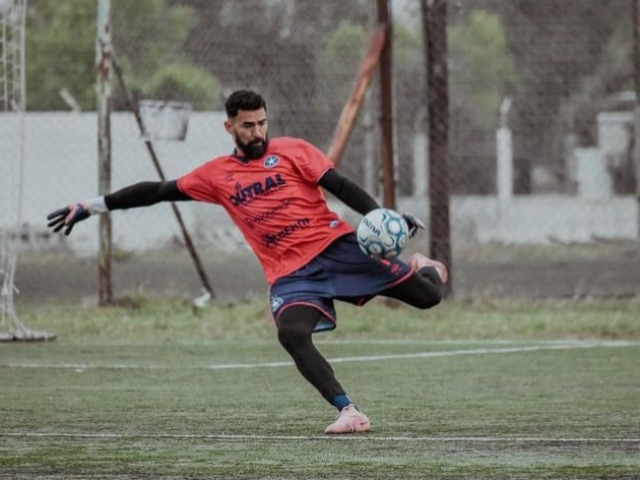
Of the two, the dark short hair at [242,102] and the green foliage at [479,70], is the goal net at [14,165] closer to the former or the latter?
the dark short hair at [242,102]

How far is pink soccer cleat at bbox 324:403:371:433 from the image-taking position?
26.3 feet

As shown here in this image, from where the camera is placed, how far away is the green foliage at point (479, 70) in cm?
3425

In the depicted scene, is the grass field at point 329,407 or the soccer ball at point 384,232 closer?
the grass field at point 329,407

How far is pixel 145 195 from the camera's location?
8.85m

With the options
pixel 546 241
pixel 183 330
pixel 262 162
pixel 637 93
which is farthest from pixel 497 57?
pixel 262 162

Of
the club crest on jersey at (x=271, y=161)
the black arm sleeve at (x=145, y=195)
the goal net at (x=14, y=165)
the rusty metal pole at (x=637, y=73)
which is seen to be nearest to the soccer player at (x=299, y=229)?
the club crest on jersey at (x=271, y=161)

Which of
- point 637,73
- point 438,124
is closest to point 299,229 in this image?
point 438,124

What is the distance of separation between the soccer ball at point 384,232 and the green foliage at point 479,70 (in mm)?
24215

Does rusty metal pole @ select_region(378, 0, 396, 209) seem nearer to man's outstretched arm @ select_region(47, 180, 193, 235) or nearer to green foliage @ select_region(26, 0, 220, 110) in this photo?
green foliage @ select_region(26, 0, 220, 110)

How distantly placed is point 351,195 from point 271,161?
0.48m

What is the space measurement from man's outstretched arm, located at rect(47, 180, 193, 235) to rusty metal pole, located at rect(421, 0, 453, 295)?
785 centimetres

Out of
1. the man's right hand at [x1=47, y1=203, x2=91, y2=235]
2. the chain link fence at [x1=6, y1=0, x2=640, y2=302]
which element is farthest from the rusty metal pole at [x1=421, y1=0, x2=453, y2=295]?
the man's right hand at [x1=47, y1=203, x2=91, y2=235]

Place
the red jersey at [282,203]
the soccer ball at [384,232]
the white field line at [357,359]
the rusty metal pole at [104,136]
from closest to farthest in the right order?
the soccer ball at [384,232]
the red jersey at [282,203]
the white field line at [357,359]
the rusty metal pole at [104,136]

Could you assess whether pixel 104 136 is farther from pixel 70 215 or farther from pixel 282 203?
pixel 282 203
